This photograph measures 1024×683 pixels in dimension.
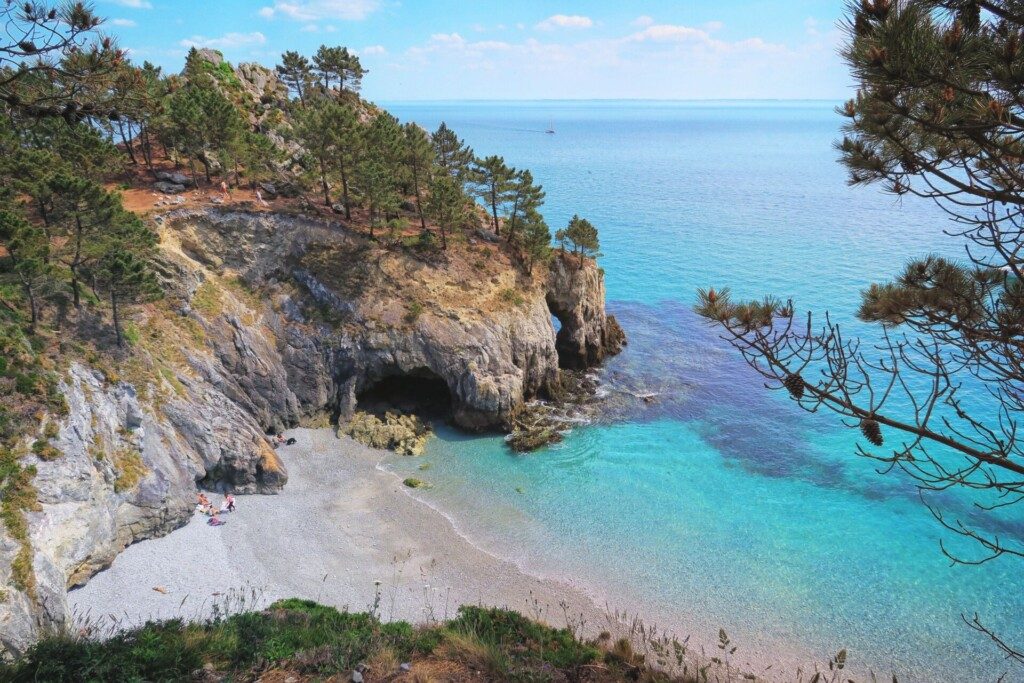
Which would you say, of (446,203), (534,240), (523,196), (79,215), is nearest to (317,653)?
(79,215)

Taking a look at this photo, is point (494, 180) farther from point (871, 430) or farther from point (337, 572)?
point (871, 430)

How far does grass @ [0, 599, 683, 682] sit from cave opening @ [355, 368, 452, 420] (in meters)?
20.3

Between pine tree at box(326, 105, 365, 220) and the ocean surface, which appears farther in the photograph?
pine tree at box(326, 105, 365, 220)

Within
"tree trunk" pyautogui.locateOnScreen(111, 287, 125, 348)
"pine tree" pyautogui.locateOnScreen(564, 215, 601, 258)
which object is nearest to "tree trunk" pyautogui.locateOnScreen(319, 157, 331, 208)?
"tree trunk" pyautogui.locateOnScreen(111, 287, 125, 348)

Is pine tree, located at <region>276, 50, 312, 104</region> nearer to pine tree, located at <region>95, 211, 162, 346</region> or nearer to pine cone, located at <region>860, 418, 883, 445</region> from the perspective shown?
pine tree, located at <region>95, 211, 162, 346</region>

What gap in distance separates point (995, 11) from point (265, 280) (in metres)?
39.5

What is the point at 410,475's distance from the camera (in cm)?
3306

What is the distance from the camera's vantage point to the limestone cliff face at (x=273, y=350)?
25.8m

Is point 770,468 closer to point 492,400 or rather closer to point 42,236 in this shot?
point 492,400

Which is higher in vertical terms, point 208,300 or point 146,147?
point 146,147

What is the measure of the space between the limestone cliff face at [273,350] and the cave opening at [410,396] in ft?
2.89

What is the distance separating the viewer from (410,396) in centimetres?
4081

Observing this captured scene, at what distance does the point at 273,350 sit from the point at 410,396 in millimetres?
9585

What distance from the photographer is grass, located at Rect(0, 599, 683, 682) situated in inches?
524
